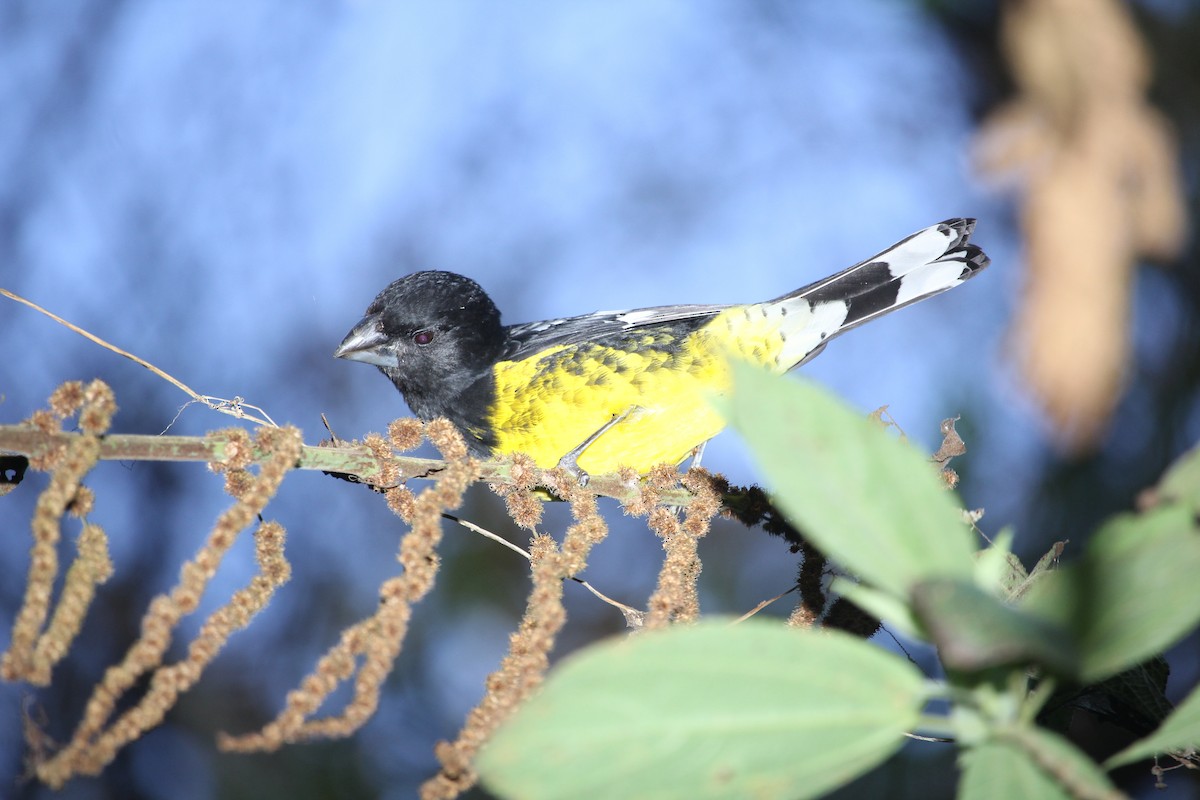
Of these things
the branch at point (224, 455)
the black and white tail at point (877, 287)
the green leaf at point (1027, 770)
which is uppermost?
the black and white tail at point (877, 287)

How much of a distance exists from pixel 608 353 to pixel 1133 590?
2.07 meters

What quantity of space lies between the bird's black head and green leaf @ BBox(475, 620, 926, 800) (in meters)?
2.19

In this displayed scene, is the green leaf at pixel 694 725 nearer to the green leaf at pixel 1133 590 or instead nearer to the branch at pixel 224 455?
the green leaf at pixel 1133 590

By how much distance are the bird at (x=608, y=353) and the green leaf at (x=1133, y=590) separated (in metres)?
1.83

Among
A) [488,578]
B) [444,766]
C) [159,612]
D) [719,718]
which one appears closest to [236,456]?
[159,612]

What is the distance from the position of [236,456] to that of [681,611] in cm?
64

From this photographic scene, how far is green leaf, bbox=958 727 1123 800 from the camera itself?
515mm

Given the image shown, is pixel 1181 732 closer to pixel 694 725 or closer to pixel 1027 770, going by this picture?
pixel 1027 770

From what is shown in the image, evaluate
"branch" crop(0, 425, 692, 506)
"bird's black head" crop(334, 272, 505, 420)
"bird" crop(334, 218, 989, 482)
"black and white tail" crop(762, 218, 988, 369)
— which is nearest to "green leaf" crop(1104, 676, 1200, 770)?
"branch" crop(0, 425, 692, 506)

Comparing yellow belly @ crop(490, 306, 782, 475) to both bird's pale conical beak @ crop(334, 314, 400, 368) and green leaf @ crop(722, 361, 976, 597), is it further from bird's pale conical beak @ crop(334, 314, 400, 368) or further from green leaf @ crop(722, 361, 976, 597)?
green leaf @ crop(722, 361, 976, 597)

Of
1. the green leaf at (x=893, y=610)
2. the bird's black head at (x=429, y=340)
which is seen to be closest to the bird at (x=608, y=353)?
the bird's black head at (x=429, y=340)

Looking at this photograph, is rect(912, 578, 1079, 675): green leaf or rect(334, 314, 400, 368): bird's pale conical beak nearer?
rect(912, 578, 1079, 675): green leaf

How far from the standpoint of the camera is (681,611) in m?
1.33

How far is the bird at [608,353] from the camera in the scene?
2469 millimetres
